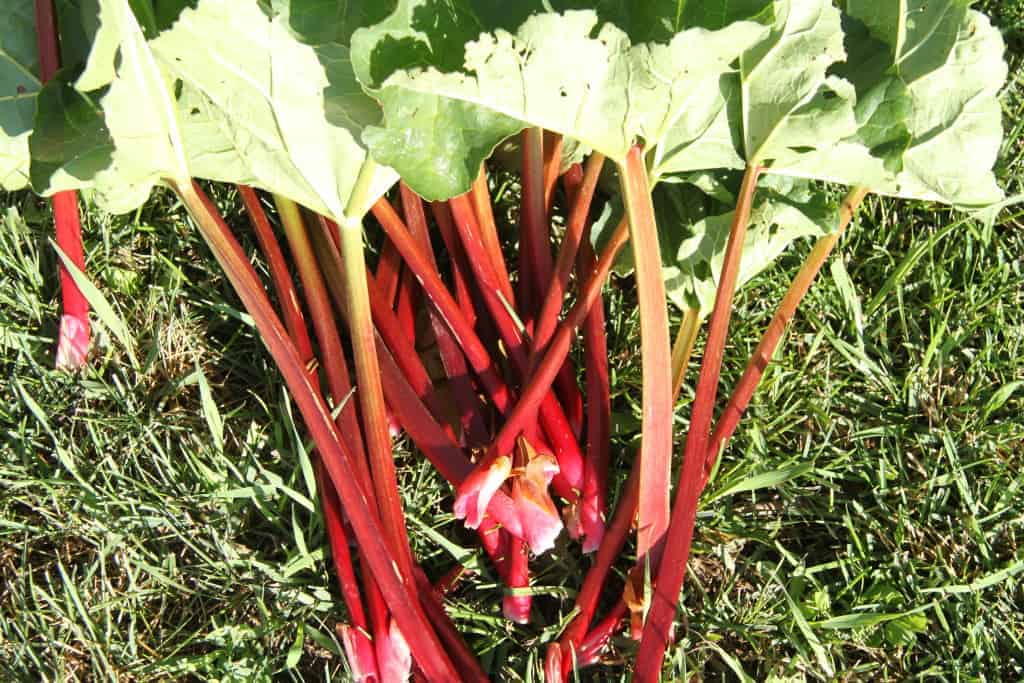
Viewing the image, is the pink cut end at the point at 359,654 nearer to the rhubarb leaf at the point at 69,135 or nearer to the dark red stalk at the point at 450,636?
the dark red stalk at the point at 450,636

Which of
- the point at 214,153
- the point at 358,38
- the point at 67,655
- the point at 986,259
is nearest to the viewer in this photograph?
the point at 358,38

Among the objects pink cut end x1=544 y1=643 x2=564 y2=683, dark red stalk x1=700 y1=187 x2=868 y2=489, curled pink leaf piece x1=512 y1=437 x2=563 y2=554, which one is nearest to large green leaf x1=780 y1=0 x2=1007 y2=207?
dark red stalk x1=700 y1=187 x2=868 y2=489

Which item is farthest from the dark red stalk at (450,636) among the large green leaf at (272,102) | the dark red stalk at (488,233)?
the large green leaf at (272,102)

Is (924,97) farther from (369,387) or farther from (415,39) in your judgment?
(369,387)

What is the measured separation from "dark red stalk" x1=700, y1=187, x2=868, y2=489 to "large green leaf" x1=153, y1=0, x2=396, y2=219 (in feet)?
2.68

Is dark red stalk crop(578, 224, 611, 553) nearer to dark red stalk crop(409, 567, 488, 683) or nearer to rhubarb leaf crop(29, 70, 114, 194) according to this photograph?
dark red stalk crop(409, 567, 488, 683)

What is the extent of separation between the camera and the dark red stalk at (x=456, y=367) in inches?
82.7

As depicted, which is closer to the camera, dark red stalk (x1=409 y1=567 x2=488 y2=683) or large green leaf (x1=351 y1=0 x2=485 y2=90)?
large green leaf (x1=351 y1=0 x2=485 y2=90)

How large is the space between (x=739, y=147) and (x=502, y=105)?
1.58ft

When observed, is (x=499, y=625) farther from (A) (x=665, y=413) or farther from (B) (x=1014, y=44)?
(B) (x=1014, y=44)

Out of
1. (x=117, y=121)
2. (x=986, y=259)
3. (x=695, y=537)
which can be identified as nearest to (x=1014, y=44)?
(x=986, y=259)

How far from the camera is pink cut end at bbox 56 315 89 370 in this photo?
235cm

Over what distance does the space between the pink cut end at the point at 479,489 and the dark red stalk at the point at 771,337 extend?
0.43 metres

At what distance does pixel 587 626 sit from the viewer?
2.07 metres
